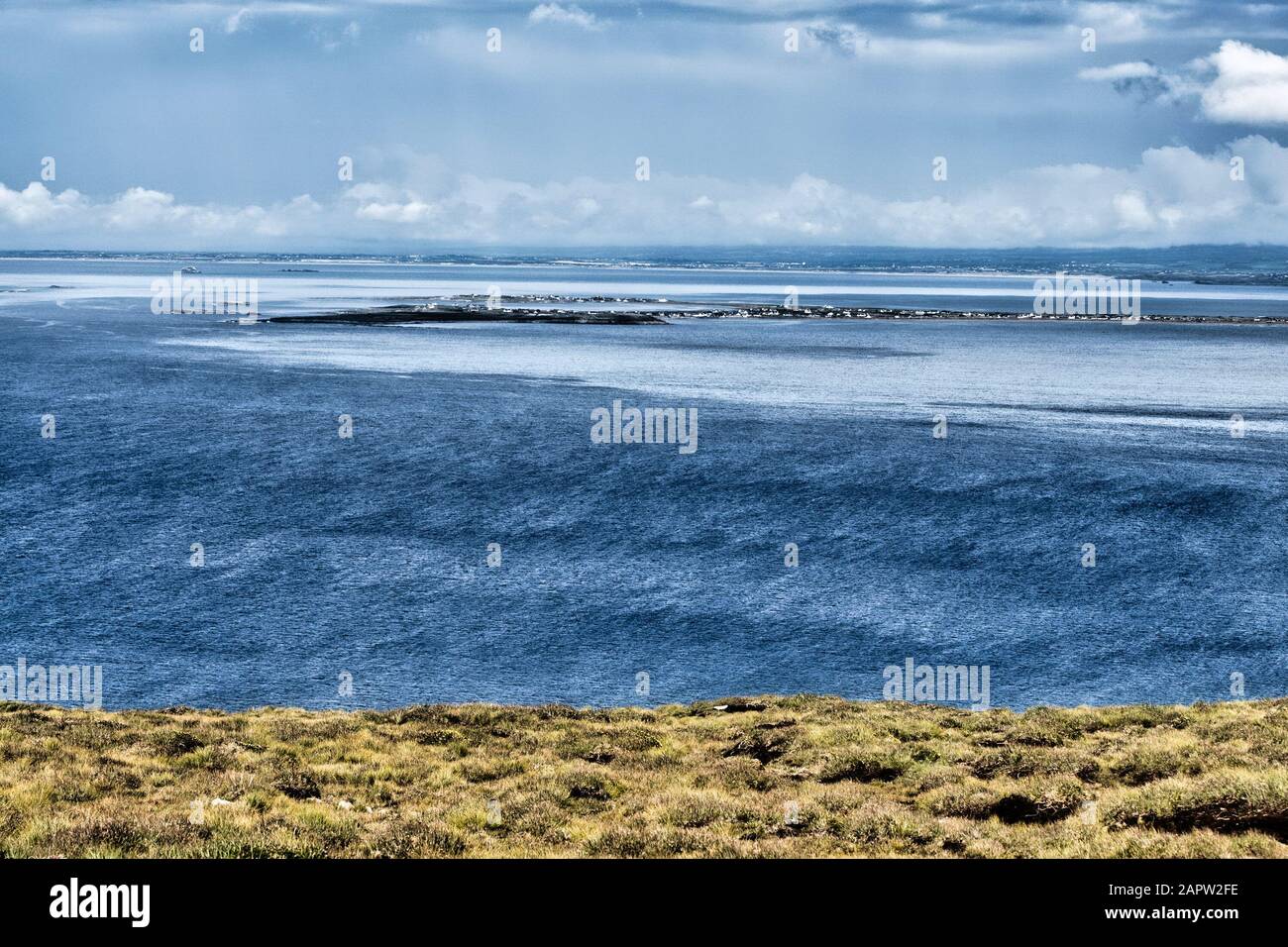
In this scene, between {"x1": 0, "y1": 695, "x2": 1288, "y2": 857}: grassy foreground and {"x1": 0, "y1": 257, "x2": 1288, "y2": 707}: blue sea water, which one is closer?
{"x1": 0, "y1": 695, "x2": 1288, "y2": 857}: grassy foreground

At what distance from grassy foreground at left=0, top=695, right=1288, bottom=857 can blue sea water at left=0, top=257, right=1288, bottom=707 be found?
7730 mm

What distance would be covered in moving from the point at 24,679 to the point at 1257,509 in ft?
181

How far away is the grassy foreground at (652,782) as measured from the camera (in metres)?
17.9

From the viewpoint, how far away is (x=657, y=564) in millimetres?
51219

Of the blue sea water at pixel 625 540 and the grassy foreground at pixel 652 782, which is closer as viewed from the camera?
the grassy foreground at pixel 652 782

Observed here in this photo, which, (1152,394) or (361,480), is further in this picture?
(1152,394)

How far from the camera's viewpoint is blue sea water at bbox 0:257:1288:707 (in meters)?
40.1

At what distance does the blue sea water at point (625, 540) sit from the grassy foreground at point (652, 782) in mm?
7730

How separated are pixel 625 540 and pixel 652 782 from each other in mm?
31324

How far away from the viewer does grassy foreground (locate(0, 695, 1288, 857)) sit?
58.7ft

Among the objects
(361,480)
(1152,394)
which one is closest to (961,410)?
(1152,394)

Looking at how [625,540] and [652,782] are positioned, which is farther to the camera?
[625,540]

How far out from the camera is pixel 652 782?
23.8 m

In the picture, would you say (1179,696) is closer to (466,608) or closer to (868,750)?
(868,750)
